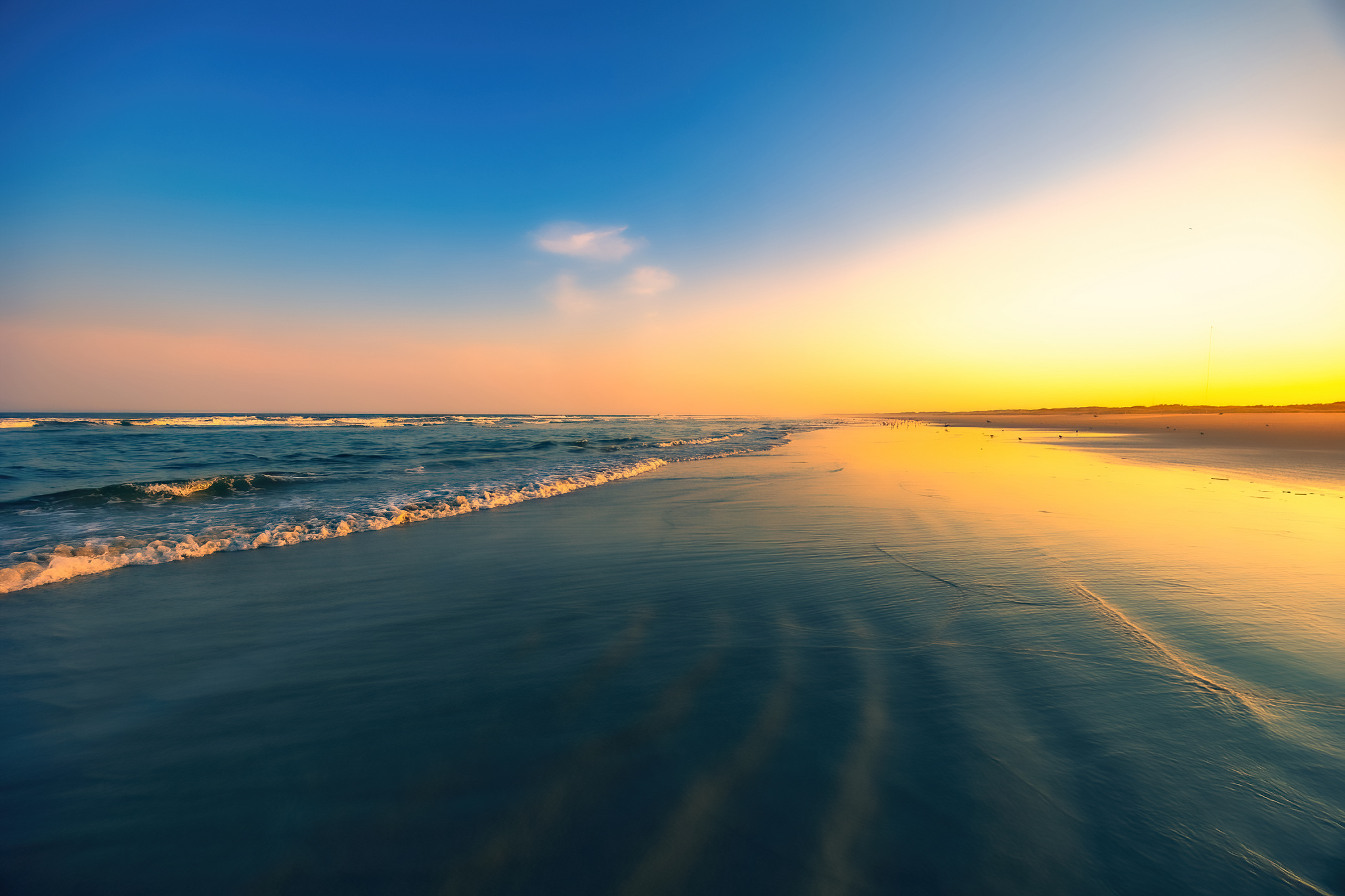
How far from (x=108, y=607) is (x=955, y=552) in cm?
979

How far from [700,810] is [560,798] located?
69cm

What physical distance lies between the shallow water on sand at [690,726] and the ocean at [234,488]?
1563 millimetres

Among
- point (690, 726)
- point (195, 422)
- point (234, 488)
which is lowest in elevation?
point (690, 726)

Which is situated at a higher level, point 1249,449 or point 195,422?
point 195,422

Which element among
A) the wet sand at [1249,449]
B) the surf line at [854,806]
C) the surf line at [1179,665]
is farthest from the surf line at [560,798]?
the wet sand at [1249,449]

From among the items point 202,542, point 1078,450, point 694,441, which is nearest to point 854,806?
point 202,542

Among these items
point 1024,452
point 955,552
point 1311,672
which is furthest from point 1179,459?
point 1311,672

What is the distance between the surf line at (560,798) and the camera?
2162 millimetres

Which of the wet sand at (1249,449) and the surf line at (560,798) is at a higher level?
the wet sand at (1249,449)

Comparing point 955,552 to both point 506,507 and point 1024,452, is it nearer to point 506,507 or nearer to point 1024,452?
point 506,507

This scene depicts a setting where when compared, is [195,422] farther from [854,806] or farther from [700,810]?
[854,806]

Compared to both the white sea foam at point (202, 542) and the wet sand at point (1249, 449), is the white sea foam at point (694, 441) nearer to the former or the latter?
the white sea foam at point (202, 542)

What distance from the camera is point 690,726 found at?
3172mm

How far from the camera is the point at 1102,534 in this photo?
7.72 metres
